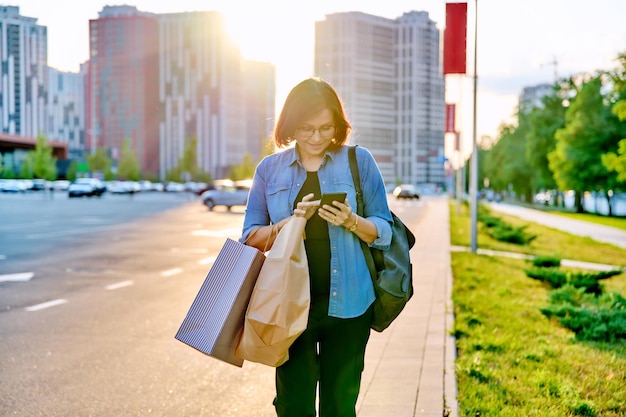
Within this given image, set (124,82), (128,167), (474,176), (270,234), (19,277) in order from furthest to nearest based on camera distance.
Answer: (124,82)
(128,167)
(474,176)
(19,277)
(270,234)

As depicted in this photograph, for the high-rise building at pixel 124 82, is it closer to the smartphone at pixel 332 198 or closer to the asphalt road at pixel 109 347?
the asphalt road at pixel 109 347

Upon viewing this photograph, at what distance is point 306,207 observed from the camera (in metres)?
2.91

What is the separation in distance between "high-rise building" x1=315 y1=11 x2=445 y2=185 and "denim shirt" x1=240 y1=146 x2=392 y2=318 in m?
142

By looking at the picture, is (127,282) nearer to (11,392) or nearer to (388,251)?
(11,392)

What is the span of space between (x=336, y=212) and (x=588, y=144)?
43.2 metres

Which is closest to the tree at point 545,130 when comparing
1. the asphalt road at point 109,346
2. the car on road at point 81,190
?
the car on road at point 81,190

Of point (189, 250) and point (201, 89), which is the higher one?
point (201, 89)

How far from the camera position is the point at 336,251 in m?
3.03

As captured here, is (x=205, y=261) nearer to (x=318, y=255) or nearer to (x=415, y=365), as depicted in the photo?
(x=415, y=365)

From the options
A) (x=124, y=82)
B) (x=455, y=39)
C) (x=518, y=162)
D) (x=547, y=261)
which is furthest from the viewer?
(x=124, y=82)

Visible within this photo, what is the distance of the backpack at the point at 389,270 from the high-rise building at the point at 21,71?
4615cm

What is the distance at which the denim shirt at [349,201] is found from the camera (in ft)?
9.92

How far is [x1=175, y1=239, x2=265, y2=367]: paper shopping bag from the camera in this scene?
9.41ft

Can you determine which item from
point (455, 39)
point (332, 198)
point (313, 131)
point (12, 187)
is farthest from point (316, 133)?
point (12, 187)
